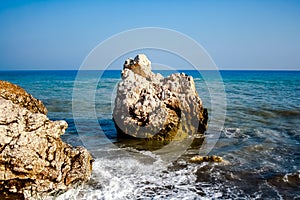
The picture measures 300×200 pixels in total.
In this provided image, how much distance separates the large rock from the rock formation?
5.28m

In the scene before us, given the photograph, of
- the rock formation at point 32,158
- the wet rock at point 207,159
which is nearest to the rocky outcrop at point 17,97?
the rock formation at point 32,158

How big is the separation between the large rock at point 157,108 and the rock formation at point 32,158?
5277 millimetres

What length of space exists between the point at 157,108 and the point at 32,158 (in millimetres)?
6791

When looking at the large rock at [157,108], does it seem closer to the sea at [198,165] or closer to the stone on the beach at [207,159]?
the sea at [198,165]

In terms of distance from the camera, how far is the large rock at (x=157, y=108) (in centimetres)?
1278

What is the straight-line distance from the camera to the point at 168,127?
12781 mm

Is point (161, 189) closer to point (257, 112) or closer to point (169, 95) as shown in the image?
point (169, 95)

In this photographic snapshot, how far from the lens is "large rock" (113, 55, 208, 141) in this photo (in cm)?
1278

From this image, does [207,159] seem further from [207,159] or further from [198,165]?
[198,165]

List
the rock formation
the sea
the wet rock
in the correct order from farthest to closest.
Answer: the wet rock → the sea → the rock formation

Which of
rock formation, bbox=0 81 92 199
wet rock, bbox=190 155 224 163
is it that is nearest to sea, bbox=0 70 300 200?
wet rock, bbox=190 155 224 163

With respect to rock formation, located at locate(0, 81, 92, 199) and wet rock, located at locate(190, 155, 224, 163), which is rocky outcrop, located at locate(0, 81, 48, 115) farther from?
wet rock, located at locate(190, 155, 224, 163)

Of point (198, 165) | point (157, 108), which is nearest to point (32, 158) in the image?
point (198, 165)

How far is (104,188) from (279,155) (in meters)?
7.00
